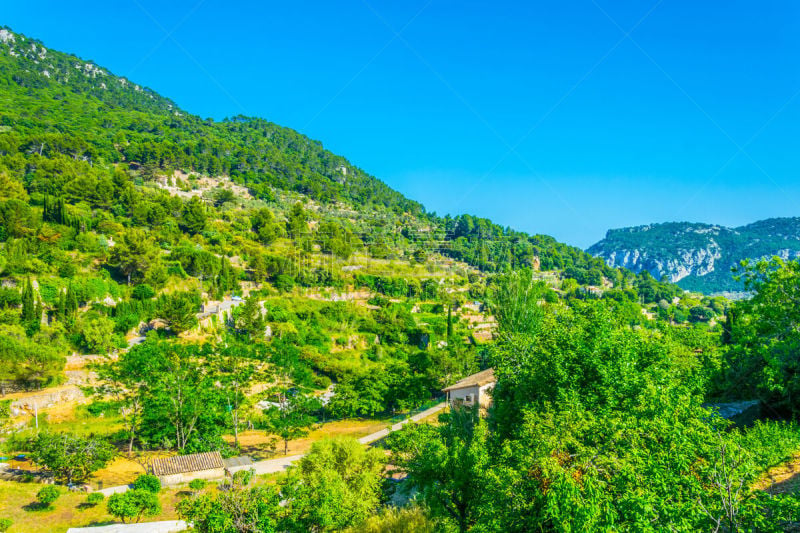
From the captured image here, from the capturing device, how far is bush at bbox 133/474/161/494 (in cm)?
1794

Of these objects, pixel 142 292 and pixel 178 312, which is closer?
pixel 178 312

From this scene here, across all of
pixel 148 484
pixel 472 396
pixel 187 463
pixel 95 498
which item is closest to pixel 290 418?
pixel 187 463

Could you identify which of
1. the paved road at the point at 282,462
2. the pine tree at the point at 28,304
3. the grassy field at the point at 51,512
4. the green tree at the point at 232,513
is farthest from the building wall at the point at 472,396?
the pine tree at the point at 28,304

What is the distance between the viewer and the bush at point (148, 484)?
58.9 ft

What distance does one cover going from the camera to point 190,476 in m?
20.8

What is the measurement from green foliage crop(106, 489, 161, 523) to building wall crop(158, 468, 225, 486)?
3.26 metres

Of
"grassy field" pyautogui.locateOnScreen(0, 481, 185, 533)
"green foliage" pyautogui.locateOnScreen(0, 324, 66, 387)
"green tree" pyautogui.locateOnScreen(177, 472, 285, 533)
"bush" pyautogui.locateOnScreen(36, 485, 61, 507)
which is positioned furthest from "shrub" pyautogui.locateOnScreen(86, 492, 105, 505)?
"green foliage" pyautogui.locateOnScreen(0, 324, 66, 387)

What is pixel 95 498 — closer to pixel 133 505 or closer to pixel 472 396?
pixel 133 505

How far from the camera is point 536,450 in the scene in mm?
8148

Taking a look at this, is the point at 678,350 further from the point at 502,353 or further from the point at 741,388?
the point at 741,388

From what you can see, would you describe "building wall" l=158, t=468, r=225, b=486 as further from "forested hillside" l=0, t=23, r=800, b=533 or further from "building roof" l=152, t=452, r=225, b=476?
"forested hillside" l=0, t=23, r=800, b=533

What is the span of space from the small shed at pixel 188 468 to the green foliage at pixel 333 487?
6.74m

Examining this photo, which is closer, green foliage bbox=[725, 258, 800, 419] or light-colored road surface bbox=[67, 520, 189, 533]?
green foliage bbox=[725, 258, 800, 419]

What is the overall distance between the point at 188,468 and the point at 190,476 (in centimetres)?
38
